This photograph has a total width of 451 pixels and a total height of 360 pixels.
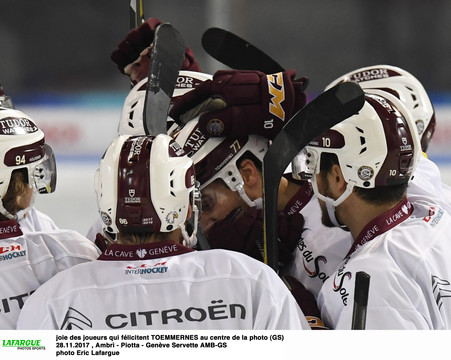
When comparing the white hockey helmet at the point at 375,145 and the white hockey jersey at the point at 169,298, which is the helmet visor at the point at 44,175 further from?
the white hockey helmet at the point at 375,145

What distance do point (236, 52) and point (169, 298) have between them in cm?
167

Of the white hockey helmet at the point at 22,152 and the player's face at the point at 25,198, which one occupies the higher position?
the white hockey helmet at the point at 22,152

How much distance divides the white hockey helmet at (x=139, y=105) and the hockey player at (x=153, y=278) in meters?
0.88

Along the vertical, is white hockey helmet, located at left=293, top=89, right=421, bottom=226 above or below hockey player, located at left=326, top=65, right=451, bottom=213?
above

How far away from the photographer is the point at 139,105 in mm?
2818

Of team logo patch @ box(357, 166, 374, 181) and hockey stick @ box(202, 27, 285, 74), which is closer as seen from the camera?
team logo patch @ box(357, 166, 374, 181)

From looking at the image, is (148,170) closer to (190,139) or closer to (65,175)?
(190,139)

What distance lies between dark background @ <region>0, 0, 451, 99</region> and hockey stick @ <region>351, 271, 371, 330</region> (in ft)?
15.7

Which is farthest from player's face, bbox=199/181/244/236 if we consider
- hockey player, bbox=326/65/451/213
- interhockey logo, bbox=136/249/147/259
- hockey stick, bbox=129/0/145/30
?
hockey stick, bbox=129/0/145/30

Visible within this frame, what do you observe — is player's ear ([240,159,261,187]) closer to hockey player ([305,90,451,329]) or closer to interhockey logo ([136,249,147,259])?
hockey player ([305,90,451,329])

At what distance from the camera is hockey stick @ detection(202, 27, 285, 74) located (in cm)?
318

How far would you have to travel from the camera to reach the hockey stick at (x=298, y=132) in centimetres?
198
